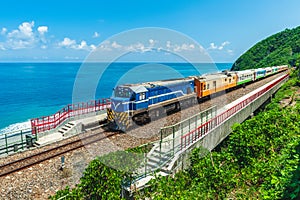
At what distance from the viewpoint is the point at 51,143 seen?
1260 centimetres

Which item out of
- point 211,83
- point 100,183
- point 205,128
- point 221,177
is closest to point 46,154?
point 100,183

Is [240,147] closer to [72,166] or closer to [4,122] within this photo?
[72,166]

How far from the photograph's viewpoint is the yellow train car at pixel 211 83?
66.6ft

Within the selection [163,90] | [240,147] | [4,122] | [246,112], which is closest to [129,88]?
[163,90]

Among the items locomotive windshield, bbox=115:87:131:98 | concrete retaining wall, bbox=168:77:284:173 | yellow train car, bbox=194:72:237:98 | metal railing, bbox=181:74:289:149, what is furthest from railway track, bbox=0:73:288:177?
yellow train car, bbox=194:72:237:98

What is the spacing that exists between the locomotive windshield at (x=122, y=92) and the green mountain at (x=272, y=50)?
210 ft

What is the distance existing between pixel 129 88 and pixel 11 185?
24.2 ft

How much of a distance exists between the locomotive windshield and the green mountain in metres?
64.0

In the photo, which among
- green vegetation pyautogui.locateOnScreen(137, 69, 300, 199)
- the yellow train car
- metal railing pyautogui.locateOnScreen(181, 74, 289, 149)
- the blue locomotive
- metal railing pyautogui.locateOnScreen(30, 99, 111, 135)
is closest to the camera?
green vegetation pyautogui.locateOnScreen(137, 69, 300, 199)

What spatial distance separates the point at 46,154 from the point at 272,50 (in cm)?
9077

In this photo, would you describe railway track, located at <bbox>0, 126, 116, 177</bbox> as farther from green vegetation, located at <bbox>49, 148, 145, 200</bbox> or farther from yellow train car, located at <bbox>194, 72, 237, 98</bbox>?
yellow train car, located at <bbox>194, 72, 237, 98</bbox>

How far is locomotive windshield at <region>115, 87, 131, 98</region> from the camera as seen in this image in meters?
14.1

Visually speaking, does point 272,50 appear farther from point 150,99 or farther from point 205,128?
point 205,128

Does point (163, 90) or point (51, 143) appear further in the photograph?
point (163, 90)
